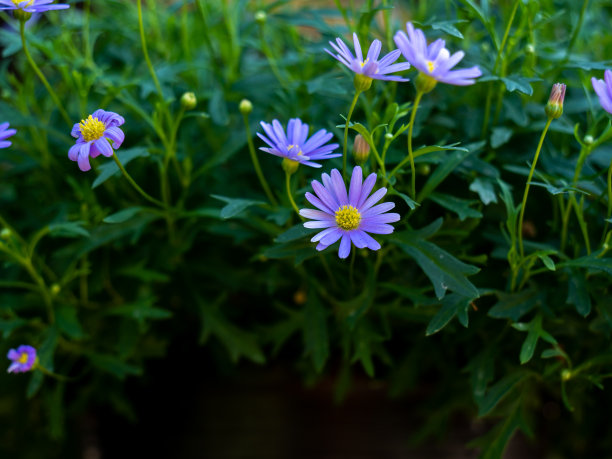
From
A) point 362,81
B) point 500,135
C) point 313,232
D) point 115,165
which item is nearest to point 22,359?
point 115,165

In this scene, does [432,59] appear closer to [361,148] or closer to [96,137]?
[361,148]

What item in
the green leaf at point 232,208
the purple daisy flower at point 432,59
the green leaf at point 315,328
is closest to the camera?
the purple daisy flower at point 432,59

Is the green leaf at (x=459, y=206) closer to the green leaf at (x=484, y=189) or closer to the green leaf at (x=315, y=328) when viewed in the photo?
the green leaf at (x=484, y=189)

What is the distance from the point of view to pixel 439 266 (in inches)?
22.3

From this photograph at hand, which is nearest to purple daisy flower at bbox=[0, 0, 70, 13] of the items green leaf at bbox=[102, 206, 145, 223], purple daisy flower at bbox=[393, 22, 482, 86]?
green leaf at bbox=[102, 206, 145, 223]

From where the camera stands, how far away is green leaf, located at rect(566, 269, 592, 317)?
579 mm

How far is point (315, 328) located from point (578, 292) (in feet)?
0.90

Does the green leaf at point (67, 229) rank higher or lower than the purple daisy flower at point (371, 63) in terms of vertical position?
lower

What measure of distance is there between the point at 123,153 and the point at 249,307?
12.8 inches

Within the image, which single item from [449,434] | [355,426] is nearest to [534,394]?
[449,434]

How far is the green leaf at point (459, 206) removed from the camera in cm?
60

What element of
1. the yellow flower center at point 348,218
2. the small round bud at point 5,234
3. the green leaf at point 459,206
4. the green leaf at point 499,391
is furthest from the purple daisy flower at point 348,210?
the small round bud at point 5,234

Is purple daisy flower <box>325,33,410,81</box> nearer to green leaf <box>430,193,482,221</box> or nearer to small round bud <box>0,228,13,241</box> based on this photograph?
green leaf <box>430,193,482,221</box>

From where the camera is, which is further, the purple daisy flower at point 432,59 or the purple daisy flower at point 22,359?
the purple daisy flower at point 22,359
